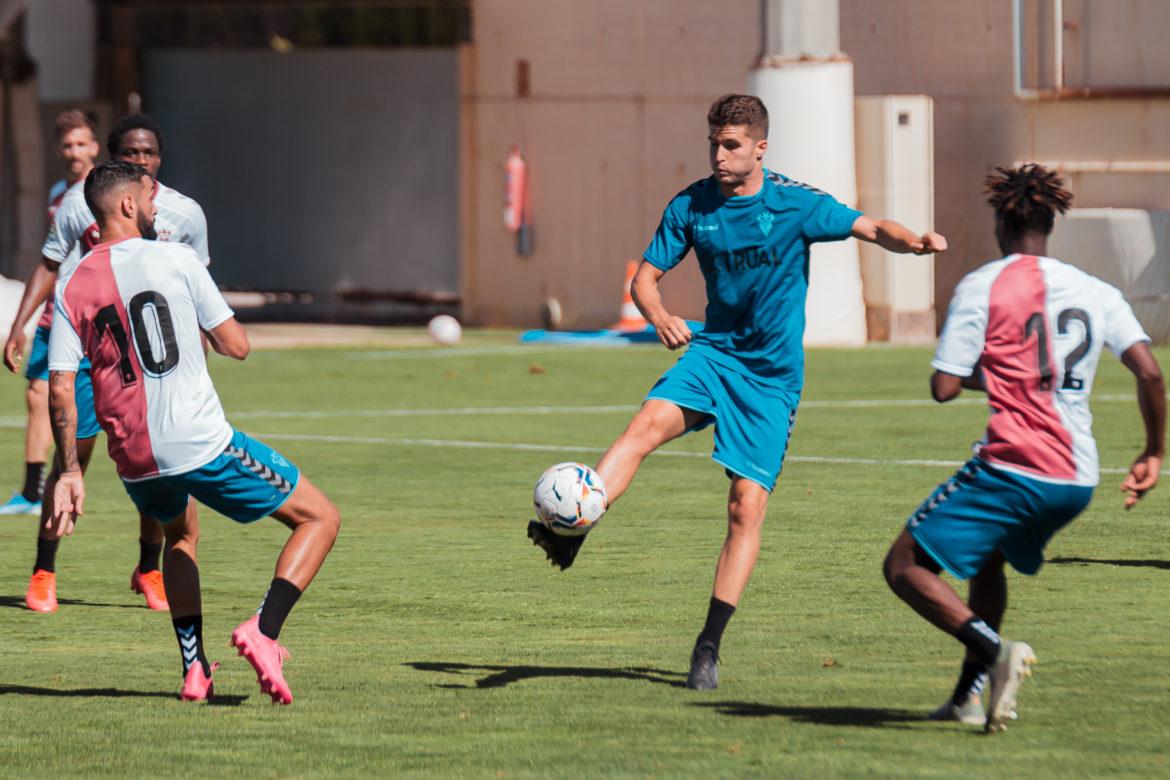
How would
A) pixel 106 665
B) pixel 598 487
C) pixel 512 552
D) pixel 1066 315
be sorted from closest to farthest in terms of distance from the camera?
pixel 1066 315, pixel 598 487, pixel 106 665, pixel 512 552

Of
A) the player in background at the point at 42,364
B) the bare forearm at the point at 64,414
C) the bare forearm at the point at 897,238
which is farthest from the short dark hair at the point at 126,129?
the bare forearm at the point at 897,238

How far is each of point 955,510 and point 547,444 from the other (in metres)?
8.75

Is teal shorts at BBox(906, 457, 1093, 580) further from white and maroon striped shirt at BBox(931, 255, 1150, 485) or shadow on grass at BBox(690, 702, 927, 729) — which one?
shadow on grass at BBox(690, 702, 927, 729)

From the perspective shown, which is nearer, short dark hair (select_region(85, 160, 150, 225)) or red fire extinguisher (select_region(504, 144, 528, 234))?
short dark hair (select_region(85, 160, 150, 225))

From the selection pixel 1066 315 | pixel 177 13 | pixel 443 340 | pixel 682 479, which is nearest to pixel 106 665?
pixel 1066 315

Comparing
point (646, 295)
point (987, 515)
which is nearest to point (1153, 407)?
point (987, 515)

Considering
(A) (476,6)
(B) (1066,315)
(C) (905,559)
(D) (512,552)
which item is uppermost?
(A) (476,6)

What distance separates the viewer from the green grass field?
602 cm

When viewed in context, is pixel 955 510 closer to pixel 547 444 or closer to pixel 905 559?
pixel 905 559

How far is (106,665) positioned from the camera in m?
7.68

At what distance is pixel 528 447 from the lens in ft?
48.0

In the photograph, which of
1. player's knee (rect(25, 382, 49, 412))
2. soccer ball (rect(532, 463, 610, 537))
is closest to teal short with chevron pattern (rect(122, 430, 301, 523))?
soccer ball (rect(532, 463, 610, 537))

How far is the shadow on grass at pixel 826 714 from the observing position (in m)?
6.33

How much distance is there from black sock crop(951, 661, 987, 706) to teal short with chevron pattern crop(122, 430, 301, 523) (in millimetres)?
2272
